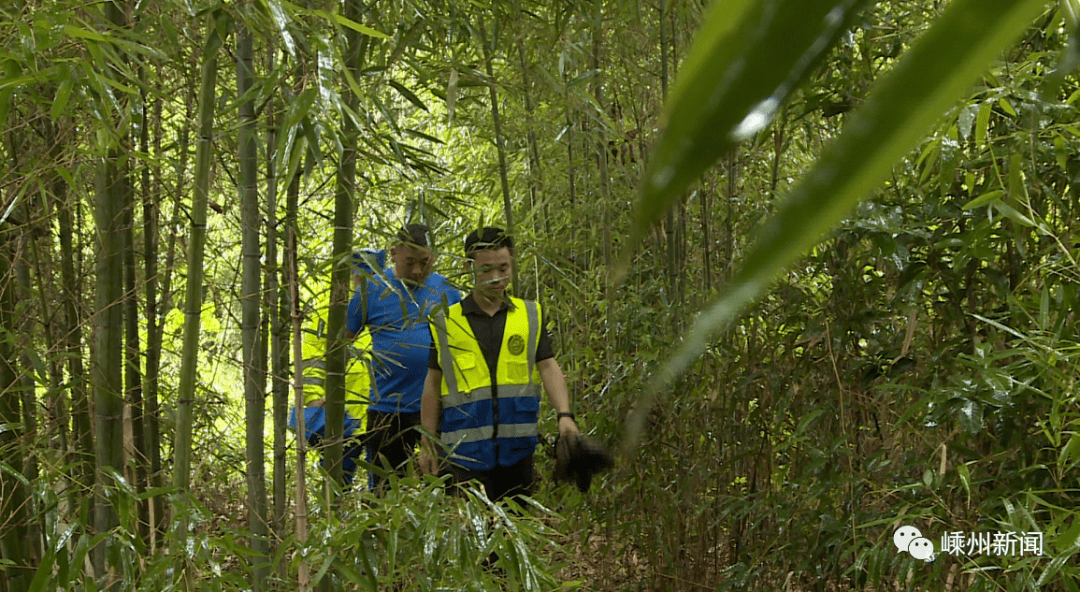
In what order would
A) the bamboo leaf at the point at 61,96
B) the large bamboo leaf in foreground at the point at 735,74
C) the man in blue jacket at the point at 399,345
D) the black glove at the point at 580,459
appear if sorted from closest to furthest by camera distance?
the large bamboo leaf in foreground at the point at 735,74 < the bamboo leaf at the point at 61,96 < the black glove at the point at 580,459 < the man in blue jacket at the point at 399,345

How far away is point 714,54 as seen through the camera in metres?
0.13

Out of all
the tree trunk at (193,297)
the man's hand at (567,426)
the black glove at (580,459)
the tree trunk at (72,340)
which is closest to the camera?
the tree trunk at (193,297)

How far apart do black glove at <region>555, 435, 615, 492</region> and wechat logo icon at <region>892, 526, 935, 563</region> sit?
32.2 inches

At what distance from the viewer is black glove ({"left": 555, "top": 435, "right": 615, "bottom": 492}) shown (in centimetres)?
286

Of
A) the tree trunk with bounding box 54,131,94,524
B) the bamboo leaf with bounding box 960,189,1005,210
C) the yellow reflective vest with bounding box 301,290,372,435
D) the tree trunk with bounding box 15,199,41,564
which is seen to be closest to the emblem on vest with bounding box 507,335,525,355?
the yellow reflective vest with bounding box 301,290,372,435

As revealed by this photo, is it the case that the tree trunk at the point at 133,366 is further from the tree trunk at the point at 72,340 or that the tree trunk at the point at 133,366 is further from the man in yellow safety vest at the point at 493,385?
the man in yellow safety vest at the point at 493,385

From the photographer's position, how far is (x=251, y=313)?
185 centimetres

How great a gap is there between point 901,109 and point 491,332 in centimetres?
324

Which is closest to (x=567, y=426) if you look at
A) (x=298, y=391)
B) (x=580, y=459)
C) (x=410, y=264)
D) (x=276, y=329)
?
(x=580, y=459)

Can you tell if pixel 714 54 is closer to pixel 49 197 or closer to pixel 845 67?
pixel 49 197

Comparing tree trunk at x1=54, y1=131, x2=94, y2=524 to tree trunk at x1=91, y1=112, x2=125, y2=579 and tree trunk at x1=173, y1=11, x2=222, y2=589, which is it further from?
tree trunk at x1=173, y1=11, x2=222, y2=589

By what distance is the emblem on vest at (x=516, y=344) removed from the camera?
3.33 meters

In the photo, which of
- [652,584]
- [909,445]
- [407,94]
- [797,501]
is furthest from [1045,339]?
[652,584]

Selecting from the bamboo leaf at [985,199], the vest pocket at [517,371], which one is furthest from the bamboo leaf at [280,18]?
the vest pocket at [517,371]
